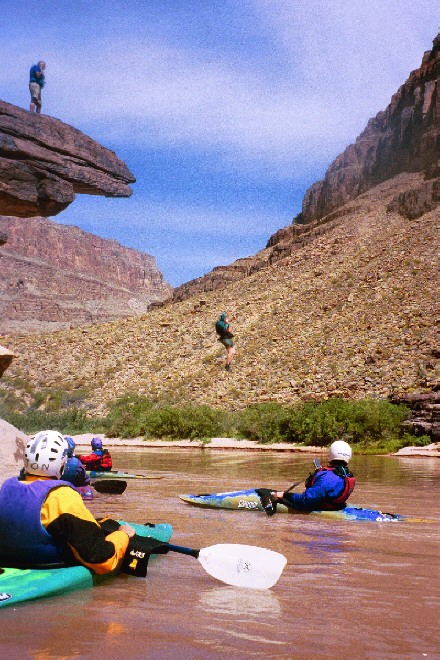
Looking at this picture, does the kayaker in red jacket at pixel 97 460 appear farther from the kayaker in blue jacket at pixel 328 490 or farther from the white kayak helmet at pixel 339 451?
the white kayak helmet at pixel 339 451

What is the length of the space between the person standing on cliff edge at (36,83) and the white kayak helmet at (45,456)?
11.5m

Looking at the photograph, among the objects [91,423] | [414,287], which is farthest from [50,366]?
[414,287]

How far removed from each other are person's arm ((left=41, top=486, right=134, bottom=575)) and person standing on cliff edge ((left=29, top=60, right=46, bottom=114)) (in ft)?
38.5

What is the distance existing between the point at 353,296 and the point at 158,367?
12.1 m

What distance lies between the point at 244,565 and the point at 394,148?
76238 mm

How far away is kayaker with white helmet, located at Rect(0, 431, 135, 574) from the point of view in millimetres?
4688

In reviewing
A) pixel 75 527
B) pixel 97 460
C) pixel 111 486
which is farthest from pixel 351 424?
pixel 75 527

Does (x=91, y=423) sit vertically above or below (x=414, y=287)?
below

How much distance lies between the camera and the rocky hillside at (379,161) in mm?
69938

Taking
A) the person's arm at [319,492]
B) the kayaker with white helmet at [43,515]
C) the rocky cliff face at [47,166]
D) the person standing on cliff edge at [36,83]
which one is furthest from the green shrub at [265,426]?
the kayaker with white helmet at [43,515]

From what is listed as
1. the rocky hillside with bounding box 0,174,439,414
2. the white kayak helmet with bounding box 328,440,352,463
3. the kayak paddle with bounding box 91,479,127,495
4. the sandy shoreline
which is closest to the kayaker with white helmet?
the white kayak helmet with bounding box 328,440,352,463

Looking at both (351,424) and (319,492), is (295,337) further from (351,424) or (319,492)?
(319,492)

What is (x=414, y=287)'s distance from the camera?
41.8 metres

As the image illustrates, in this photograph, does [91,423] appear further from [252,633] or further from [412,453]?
[252,633]
